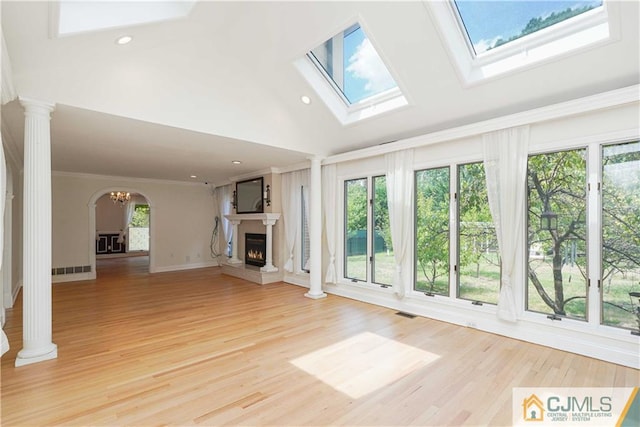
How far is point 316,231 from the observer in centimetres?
557

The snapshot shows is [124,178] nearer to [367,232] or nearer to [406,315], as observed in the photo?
[367,232]

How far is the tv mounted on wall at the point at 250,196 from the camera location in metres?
7.06

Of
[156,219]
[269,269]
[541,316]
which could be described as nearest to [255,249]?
[269,269]

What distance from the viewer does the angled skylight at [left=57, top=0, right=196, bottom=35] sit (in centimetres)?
246

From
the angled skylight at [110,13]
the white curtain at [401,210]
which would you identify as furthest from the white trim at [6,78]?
the white curtain at [401,210]

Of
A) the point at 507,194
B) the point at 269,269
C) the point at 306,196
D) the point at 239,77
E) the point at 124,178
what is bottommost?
the point at 269,269

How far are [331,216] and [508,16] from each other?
3.66 metres

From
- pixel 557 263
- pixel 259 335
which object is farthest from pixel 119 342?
pixel 557 263

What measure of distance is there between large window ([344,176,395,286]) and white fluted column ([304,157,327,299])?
0.50 m

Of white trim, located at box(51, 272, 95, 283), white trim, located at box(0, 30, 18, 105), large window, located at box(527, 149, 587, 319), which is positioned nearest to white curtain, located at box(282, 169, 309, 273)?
large window, located at box(527, 149, 587, 319)

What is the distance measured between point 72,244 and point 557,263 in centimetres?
906

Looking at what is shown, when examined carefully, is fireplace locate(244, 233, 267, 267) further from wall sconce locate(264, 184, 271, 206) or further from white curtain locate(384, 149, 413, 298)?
white curtain locate(384, 149, 413, 298)

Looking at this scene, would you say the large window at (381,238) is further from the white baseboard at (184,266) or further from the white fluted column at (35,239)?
the white baseboard at (184,266)

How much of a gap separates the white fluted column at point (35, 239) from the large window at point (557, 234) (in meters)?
5.04
